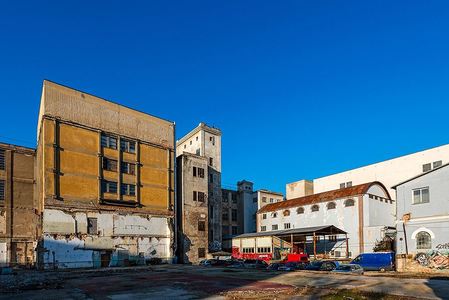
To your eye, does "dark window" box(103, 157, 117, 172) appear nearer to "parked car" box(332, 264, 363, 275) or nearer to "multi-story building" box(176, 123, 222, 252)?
"multi-story building" box(176, 123, 222, 252)

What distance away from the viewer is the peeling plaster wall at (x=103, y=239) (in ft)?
135

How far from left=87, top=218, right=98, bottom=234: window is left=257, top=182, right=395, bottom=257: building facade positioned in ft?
87.0

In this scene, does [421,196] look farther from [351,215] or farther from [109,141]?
[109,141]

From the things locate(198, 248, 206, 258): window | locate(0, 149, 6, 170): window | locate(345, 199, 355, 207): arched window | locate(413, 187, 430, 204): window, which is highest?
locate(0, 149, 6, 170): window

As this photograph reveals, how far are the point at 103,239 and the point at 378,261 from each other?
101 ft

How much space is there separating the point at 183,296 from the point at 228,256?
38.2 m

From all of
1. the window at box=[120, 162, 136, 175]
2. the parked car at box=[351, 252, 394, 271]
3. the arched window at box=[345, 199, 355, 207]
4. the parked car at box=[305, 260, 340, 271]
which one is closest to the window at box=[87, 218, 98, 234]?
the window at box=[120, 162, 136, 175]

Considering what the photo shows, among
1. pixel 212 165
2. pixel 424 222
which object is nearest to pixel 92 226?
pixel 212 165

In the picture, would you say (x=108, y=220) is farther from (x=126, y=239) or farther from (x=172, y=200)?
(x=172, y=200)

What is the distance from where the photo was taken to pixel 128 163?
50.9 m

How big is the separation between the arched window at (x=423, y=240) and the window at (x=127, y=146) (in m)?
35.7

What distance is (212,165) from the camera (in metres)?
65.6

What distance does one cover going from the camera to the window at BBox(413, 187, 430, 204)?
3175 centimetres

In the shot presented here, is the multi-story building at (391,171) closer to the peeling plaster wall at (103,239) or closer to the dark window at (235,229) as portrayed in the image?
the dark window at (235,229)
